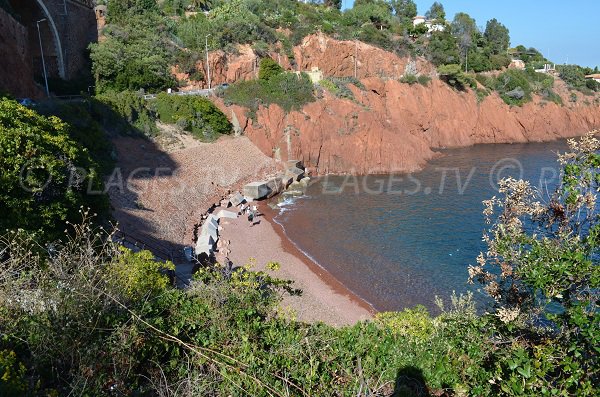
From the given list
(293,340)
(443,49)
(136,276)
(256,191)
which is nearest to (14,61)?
(256,191)

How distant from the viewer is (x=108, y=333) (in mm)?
6250

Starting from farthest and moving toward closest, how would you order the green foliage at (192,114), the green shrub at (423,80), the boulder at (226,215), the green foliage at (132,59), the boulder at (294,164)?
the green shrub at (423,80), the green foliage at (132,59), the boulder at (294,164), the green foliage at (192,114), the boulder at (226,215)

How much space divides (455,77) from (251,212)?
37914mm

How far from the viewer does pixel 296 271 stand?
18.5m

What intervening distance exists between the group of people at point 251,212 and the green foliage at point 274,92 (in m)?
13.6

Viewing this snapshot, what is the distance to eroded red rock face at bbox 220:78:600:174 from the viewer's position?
3825 cm

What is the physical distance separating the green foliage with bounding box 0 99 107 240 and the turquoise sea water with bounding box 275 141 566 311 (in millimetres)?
10285

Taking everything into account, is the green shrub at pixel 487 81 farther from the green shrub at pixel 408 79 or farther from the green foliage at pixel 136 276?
the green foliage at pixel 136 276

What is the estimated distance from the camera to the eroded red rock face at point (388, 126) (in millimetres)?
38250

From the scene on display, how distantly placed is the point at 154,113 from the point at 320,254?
18.8 meters

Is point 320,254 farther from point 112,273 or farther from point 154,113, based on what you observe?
point 154,113

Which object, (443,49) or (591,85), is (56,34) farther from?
(591,85)

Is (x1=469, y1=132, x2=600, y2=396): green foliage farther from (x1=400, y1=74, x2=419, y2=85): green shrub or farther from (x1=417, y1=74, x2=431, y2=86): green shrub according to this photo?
(x1=417, y1=74, x2=431, y2=86): green shrub

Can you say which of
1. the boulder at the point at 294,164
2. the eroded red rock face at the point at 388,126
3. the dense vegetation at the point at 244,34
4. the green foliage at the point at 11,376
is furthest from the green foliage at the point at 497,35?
the green foliage at the point at 11,376
